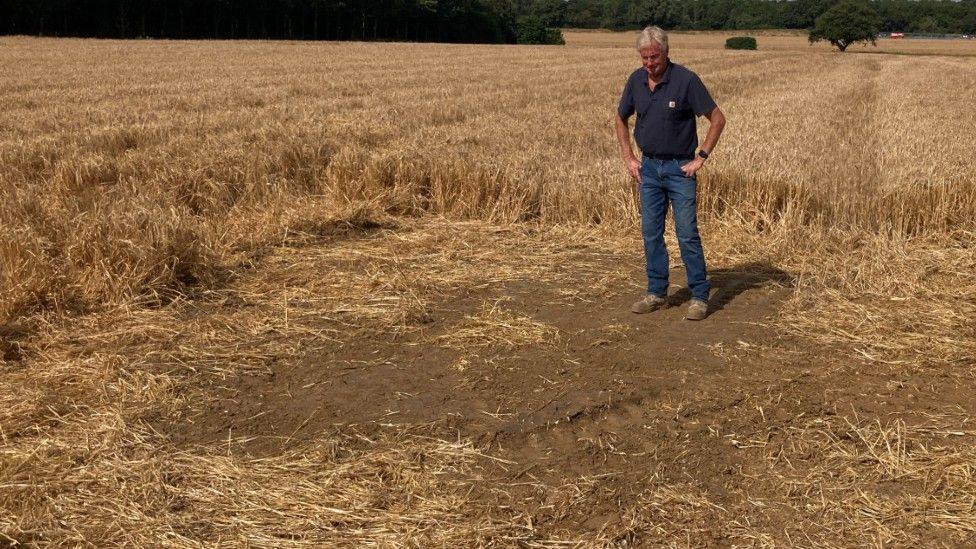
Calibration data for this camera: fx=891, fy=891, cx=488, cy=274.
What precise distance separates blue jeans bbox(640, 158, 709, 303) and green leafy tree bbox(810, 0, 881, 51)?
271 feet

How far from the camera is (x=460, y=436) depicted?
460cm

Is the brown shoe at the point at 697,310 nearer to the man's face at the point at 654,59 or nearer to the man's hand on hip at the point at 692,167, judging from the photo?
the man's hand on hip at the point at 692,167

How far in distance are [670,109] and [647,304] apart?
1.40 metres

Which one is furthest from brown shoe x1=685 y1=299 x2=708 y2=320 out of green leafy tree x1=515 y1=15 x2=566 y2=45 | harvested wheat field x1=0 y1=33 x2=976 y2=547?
green leafy tree x1=515 y1=15 x2=566 y2=45

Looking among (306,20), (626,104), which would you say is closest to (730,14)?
(306,20)

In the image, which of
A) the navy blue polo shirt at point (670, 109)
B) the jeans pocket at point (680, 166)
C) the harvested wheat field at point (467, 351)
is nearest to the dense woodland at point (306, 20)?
the harvested wheat field at point (467, 351)

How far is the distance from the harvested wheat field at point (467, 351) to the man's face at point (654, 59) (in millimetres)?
1736

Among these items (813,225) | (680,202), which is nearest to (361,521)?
(680,202)

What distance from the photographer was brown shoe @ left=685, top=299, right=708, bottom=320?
6312mm

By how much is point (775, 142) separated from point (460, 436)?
9.75 m

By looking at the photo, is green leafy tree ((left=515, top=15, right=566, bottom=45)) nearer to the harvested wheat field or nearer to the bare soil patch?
the harvested wheat field

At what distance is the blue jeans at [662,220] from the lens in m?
6.18

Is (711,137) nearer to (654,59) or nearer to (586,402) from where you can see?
(654,59)

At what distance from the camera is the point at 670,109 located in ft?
19.8
